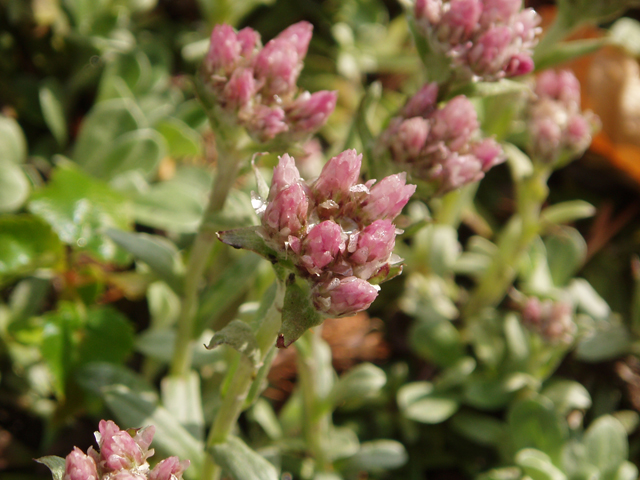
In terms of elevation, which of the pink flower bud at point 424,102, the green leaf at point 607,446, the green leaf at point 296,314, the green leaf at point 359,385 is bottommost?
the green leaf at point 607,446

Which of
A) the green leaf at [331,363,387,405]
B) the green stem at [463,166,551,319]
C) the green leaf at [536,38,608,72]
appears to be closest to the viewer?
the green leaf at [331,363,387,405]

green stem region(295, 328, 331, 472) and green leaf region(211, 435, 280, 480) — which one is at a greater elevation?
green leaf region(211, 435, 280, 480)

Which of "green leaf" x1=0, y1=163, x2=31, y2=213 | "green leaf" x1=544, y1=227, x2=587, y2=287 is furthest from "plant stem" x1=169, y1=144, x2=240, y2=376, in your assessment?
"green leaf" x1=544, y1=227, x2=587, y2=287

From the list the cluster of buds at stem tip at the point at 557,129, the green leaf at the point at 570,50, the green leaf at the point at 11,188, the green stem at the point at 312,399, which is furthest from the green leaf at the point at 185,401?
the green leaf at the point at 570,50

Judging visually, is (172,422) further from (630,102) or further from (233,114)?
(630,102)

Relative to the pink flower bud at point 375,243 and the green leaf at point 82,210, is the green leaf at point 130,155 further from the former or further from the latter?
the pink flower bud at point 375,243

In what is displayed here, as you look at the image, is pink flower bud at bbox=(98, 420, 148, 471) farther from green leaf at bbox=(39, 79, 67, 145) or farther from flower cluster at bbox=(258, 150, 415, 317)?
green leaf at bbox=(39, 79, 67, 145)
